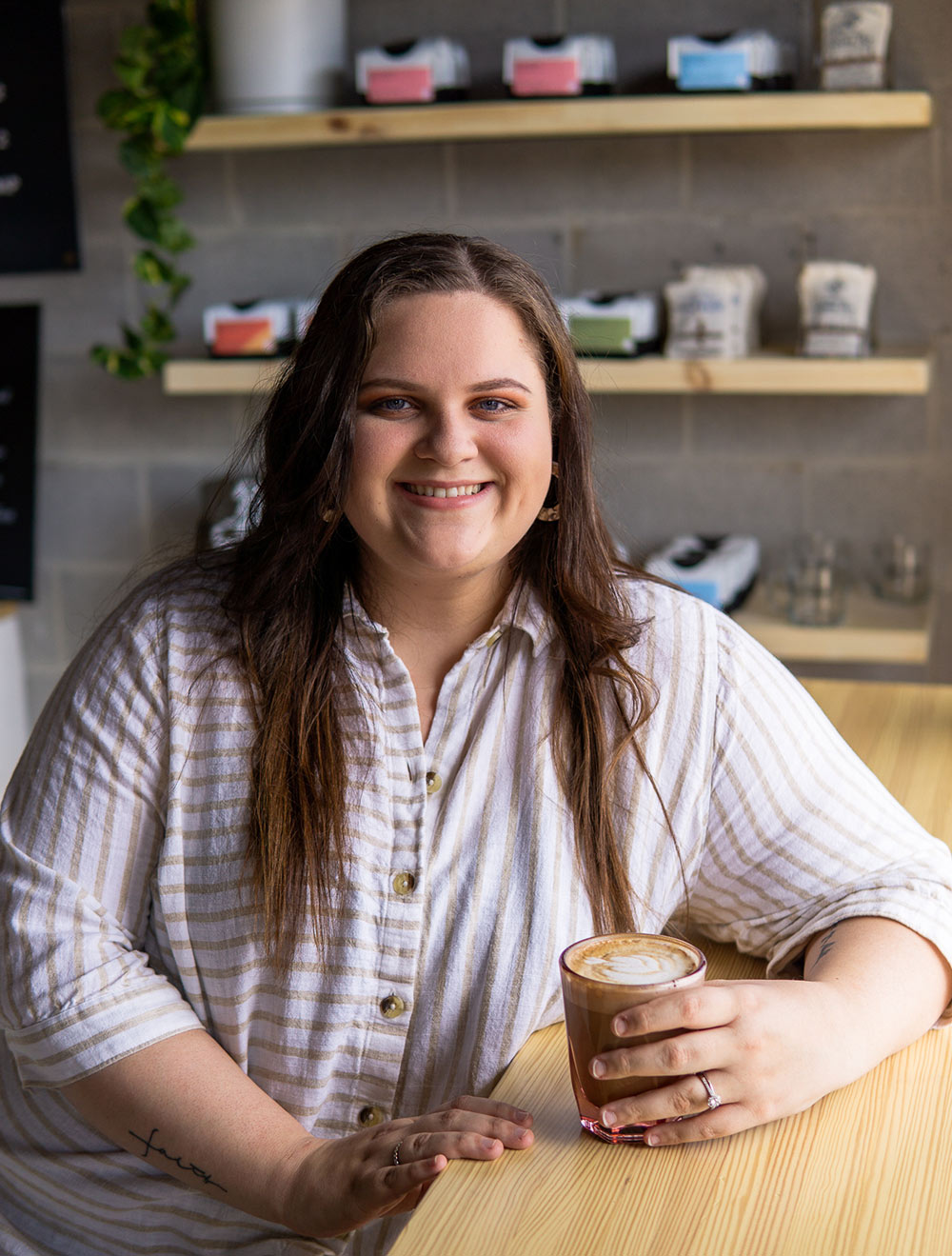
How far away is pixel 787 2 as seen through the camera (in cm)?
246

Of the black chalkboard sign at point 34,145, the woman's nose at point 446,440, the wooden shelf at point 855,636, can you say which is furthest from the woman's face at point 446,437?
the black chalkboard sign at point 34,145

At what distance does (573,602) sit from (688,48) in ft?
5.21

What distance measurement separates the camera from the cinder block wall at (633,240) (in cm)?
253

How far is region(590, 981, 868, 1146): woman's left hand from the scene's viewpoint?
800 millimetres

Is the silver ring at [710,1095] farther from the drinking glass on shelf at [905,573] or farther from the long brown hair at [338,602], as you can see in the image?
the drinking glass on shelf at [905,573]

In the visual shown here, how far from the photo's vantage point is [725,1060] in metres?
0.82

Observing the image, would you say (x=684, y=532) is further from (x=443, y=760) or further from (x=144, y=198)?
(x=443, y=760)

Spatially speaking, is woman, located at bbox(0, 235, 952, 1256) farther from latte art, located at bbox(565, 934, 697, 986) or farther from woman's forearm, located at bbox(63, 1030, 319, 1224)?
latte art, located at bbox(565, 934, 697, 986)

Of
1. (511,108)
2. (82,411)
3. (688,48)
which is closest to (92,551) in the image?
(82,411)

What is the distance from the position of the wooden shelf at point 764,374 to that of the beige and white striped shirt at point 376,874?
→ 1.28 m

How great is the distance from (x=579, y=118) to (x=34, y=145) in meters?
1.25

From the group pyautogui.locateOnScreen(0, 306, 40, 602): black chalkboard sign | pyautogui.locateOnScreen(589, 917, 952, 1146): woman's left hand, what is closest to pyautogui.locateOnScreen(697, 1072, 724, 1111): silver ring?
pyautogui.locateOnScreen(589, 917, 952, 1146): woman's left hand

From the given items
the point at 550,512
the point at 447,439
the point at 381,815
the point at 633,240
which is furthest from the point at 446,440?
the point at 633,240

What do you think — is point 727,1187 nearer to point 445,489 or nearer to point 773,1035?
point 773,1035
